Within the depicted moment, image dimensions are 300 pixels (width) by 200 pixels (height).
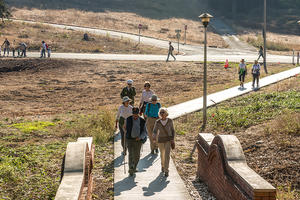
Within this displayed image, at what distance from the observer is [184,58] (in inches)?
1406

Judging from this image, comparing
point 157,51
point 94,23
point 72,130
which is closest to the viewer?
point 72,130

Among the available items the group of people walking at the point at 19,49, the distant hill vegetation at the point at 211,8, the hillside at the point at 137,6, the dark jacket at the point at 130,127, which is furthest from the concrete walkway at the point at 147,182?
the distant hill vegetation at the point at 211,8

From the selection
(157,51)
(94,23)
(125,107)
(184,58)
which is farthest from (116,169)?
(94,23)

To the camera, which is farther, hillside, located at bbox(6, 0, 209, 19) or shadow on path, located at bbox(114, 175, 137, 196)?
hillside, located at bbox(6, 0, 209, 19)

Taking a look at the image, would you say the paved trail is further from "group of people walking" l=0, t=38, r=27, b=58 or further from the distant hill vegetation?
the distant hill vegetation

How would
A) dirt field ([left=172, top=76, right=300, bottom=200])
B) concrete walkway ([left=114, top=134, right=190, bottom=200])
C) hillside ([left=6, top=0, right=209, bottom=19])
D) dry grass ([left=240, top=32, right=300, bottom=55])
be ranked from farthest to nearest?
hillside ([left=6, top=0, right=209, bottom=19])
dry grass ([left=240, top=32, right=300, bottom=55])
dirt field ([left=172, top=76, right=300, bottom=200])
concrete walkway ([left=114, top=134, right=190, bottom=200])

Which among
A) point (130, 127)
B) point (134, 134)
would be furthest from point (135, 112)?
point (134, 134)

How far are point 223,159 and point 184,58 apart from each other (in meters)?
28.7

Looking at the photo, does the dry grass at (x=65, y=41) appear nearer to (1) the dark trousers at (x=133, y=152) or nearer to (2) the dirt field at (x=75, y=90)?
(2) the dirt field at (x=75, y=90)

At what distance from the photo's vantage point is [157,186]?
8.45 metres

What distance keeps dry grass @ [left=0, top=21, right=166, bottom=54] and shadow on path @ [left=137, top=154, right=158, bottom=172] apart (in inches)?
1113

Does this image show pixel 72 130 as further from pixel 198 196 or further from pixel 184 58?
pixel 184 58

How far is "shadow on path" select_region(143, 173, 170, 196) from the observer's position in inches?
320

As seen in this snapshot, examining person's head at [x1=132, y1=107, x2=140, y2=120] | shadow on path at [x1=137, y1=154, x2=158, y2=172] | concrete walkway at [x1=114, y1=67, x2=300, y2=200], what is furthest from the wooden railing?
shadow on path at [x1=137, y1=154, x2=158, y2=172]
